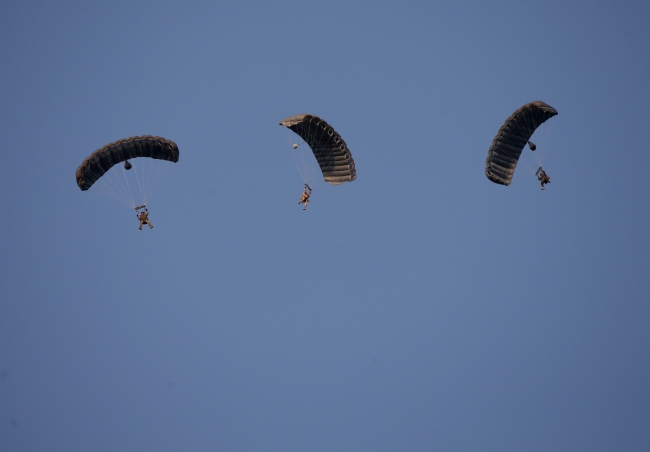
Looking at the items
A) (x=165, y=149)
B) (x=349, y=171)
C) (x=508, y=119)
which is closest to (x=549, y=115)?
(x=508, y=119)

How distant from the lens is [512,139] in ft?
200

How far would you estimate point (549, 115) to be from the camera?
201 ft

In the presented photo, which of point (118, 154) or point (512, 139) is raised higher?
point (118, 154)

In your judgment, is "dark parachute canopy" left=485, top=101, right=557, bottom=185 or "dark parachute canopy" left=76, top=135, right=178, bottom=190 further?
"dark parachute canopy" left=485, top=101, right=557, bottom=185

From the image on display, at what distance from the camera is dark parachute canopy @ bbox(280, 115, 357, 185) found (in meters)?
61.3

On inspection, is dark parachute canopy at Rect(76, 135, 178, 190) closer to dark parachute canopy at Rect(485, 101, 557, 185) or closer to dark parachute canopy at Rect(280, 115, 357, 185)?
dark parachute canopy at Rect(280, 115, 357, 185)

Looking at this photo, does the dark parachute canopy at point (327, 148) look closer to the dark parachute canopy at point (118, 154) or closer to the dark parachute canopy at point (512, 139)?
the dark parachute canopy at point (118, 154)

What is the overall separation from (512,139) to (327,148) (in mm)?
8098

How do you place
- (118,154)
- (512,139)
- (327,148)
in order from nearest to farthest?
(118,154) → (512,139) → (327,148)

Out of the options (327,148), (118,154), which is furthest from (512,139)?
(118,154)

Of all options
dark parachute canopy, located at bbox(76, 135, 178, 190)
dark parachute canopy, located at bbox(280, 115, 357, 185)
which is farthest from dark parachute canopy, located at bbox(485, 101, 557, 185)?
dark parachute canopy, located at bbox(76, 135, 178, 190)

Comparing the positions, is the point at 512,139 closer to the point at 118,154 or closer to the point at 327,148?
the point at 327,148

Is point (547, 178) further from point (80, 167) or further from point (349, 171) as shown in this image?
point (80, 167)

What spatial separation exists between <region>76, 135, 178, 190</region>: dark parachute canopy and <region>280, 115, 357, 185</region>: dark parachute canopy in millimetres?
5249
